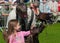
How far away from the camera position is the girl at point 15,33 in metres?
4.35

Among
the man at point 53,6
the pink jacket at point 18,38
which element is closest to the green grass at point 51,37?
the man at point 53,6

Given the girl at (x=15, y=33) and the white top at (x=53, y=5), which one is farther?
the white top at (x=53, y=5)

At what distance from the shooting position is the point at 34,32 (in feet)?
13.6

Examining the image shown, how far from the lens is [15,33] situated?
443 cm

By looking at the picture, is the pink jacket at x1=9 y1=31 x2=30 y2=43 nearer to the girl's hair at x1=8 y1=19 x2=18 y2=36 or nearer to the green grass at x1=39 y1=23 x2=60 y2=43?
the girl's hair at x1=8 y1=19 x2=18 y2=36

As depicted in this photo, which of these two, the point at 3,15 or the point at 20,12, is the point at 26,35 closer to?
the point at 20,12

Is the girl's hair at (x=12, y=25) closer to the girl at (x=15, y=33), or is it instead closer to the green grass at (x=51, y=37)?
the girl at (x=15, y=33)

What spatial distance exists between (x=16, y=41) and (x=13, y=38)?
0.07 m

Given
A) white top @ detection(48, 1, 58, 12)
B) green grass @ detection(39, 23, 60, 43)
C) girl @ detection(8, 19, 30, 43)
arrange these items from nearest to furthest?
girl @ detection(8, 19, 30, 43), green grass @ detection(39, 23, 60, 43), white top @ detection(48, 1, 58, 12)

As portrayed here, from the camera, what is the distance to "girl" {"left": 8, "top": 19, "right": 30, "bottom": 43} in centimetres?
435

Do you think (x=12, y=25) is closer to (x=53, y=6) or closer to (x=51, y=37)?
(x=51, y=37)

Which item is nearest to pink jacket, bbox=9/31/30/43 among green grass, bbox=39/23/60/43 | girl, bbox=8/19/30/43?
girl, bbox=8/19/30/43

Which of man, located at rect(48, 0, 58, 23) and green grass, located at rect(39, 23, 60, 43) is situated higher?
man, located at rect(48, 0, 58, 23)

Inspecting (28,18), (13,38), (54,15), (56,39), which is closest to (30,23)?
(28,18)
